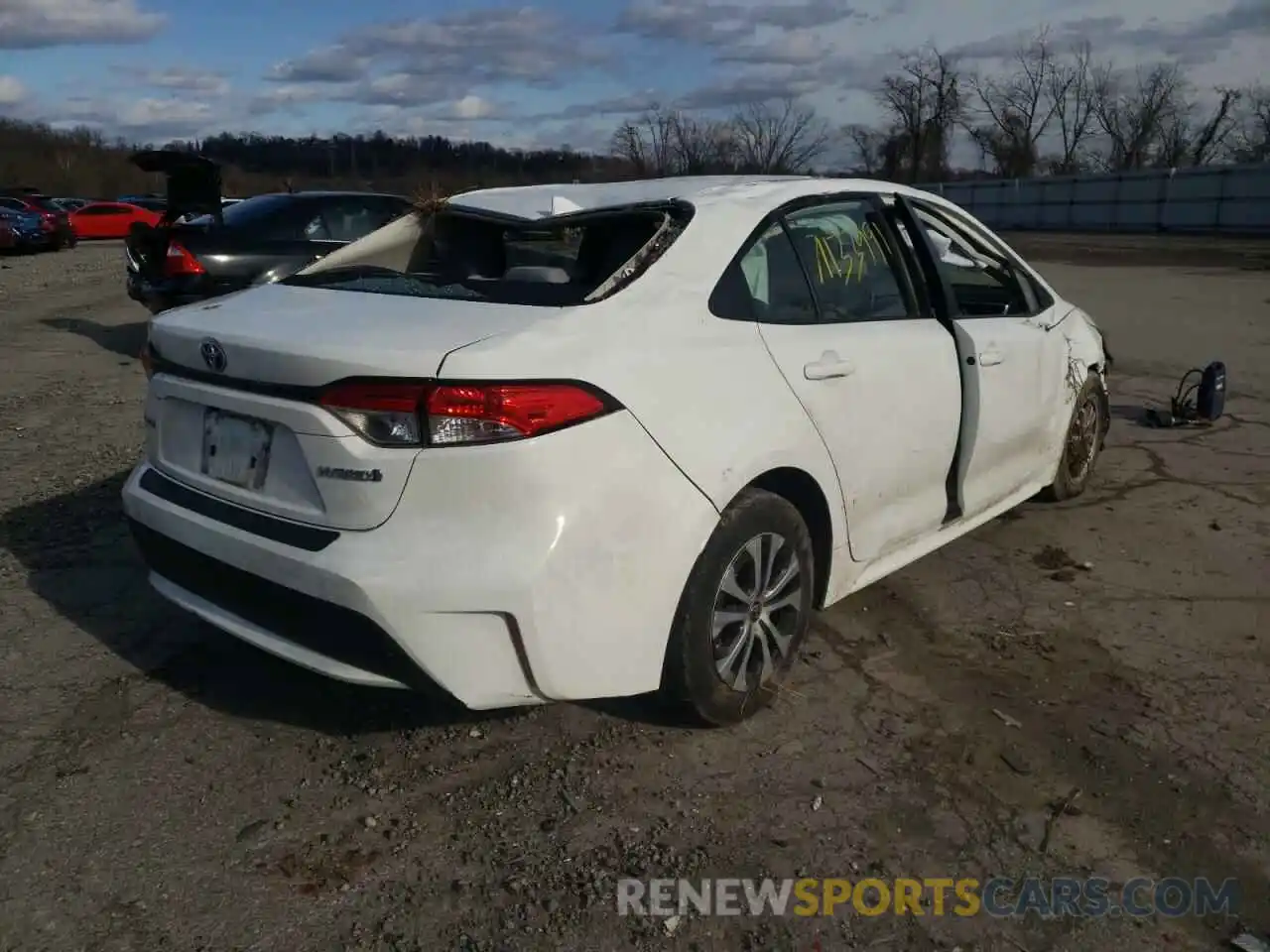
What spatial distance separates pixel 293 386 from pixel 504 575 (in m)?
0.74

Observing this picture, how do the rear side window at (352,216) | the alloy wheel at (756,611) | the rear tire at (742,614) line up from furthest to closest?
the rear side window at (352,216) → the alloy wheel at (756,611) → the rear tire at (742,614)

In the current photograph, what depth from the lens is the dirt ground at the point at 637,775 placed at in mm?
2402

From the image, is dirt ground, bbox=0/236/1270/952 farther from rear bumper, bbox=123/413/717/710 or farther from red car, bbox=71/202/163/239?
red car, bbox=71/202/163/239

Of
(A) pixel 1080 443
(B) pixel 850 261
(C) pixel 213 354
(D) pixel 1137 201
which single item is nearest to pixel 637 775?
(C) pixel 213 354

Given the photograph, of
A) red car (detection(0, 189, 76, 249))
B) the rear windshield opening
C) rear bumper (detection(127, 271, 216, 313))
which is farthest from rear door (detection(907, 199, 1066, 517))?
Result: red car (detection(0, 189, 76, 249))

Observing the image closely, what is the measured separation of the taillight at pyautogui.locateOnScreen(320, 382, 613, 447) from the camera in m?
2.47

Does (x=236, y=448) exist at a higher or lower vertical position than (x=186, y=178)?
lower

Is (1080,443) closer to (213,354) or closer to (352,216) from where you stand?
(213,354)

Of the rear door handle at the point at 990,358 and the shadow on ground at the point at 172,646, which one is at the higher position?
the rear door handle at the point at 990,358

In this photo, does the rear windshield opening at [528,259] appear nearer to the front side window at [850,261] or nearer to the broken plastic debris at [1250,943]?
the front side window at [850,261]

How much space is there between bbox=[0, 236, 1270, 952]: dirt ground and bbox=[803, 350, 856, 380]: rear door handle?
A: 1.05 m

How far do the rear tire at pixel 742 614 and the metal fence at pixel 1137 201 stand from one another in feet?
120

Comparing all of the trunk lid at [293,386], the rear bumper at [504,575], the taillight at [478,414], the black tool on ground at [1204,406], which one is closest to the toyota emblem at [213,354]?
the trunk lid at [293,386]

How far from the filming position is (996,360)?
4.15 meters
